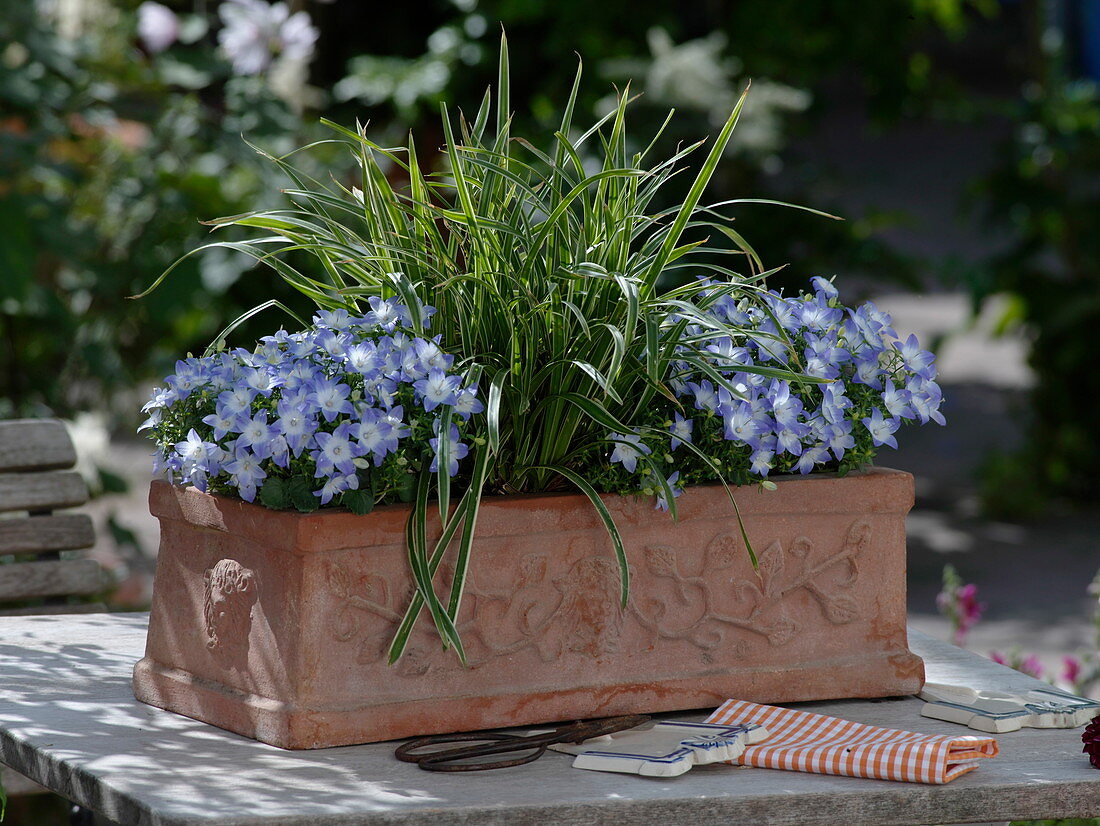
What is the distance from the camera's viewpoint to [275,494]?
56.5 inches

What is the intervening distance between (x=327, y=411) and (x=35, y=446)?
1266 millimetres

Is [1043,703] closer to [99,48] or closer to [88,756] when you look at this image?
[88,756]

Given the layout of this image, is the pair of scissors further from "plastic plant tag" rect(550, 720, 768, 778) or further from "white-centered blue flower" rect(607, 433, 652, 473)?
"white-centered blue flower" rect(607, 433, 652, 473)

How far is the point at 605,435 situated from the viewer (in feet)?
5.14

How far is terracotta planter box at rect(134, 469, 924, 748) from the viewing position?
57.0 inches

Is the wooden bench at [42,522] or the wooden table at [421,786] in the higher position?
the wooden bench at [42,522]

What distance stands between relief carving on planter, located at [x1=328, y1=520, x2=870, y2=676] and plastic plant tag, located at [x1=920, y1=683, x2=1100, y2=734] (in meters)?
0.14

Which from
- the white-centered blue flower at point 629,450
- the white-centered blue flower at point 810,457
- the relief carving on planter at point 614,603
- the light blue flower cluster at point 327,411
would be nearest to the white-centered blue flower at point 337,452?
the light blue flower cluster at point 327,411

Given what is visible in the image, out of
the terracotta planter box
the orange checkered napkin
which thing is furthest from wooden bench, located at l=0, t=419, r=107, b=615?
the orange checkered napkin

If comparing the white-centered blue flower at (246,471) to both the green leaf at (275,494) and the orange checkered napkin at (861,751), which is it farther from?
the orange checkered napkin at (861,751)

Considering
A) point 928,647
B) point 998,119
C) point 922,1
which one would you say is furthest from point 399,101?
point 998,119

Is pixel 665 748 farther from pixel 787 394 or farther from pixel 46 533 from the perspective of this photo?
pixel 46 533

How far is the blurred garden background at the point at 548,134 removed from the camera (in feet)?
12.4

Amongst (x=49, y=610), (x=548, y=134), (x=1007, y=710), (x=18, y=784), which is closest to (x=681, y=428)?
(x=1007, y=710)
